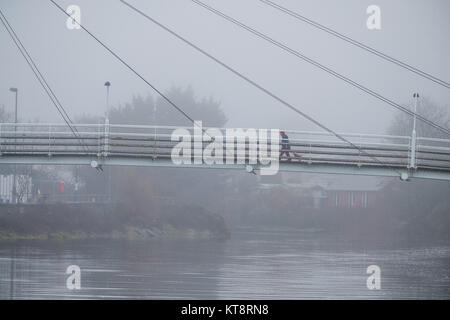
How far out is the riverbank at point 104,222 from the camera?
6372 cm

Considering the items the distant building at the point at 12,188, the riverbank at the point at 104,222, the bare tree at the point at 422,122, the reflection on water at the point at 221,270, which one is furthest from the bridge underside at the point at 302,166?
the bare tree at the point at 422,122

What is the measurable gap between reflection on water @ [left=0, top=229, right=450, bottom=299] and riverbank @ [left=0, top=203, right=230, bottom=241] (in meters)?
4.38

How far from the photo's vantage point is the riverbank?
209 ft

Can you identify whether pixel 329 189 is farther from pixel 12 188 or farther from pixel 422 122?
pixel 12 188

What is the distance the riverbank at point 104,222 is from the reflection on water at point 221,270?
4.38m

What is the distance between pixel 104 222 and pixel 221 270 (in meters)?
30.6

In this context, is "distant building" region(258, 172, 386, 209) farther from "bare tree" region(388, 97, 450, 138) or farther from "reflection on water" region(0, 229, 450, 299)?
"reflection on water" region(0, 229, 450, 299)

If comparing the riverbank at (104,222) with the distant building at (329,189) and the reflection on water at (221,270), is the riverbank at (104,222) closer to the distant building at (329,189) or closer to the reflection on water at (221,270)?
the reflection on water at (221,270)

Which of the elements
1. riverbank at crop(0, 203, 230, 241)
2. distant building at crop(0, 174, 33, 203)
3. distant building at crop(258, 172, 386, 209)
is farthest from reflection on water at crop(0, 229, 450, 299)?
distant building at crop(258, 172, 386, 209)

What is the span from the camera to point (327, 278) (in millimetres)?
40750

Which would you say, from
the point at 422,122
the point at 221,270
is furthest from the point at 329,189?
the point at 221,270

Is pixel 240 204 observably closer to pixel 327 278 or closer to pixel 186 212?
pixel 186 212
